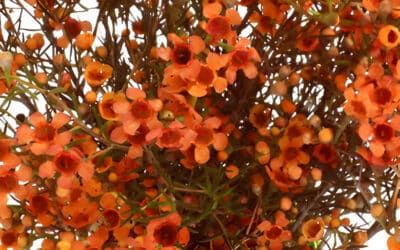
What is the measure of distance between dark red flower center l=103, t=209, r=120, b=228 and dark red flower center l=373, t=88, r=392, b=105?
0.22 meters

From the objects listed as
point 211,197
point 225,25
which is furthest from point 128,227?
point 225,25

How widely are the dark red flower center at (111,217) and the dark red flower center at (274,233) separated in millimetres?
121

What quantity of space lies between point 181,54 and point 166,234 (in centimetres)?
14

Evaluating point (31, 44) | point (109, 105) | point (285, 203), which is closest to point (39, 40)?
point (31, 44)

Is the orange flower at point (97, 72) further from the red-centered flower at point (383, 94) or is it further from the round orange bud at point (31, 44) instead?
the red-centered flower at point (383, 94)

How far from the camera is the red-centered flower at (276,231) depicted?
574 millimetres

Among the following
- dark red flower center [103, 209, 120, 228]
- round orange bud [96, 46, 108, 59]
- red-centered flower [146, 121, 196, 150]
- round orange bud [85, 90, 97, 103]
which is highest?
round orange bud [96, 46, 108, 59]

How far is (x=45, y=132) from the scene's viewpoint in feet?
1.66

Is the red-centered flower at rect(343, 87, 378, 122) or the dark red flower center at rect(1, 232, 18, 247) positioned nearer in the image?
the red-centered flower at rect(343, 87, 378, 122)

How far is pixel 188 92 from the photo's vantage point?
0.51 metres

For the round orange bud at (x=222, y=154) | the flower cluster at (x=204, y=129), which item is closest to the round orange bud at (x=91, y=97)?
the flower cluster at (x=204, y=129)

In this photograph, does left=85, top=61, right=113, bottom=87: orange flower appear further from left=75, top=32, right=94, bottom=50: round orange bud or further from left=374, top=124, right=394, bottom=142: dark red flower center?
left=374, top=124, right=394, bottom=142: dark red flower center

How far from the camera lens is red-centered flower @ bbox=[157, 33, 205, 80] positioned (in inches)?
19.1

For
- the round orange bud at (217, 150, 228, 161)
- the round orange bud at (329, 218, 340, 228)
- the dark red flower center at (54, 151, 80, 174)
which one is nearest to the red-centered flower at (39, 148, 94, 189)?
the dark red flower center at (54, 151, 80, 174)
